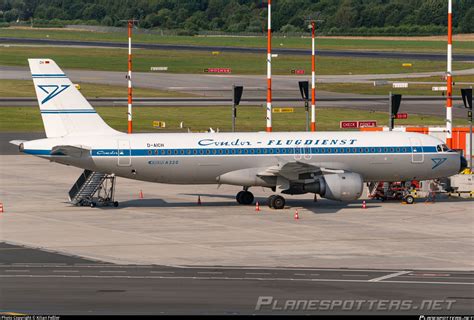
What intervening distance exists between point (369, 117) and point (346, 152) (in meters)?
52.8

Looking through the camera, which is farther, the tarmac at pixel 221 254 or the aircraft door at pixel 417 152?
the aircraft door at pixel 417 152

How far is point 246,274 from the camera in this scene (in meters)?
41.7

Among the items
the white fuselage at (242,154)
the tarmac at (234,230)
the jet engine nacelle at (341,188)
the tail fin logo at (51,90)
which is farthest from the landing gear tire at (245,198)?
the tail fin logo at (51,90)

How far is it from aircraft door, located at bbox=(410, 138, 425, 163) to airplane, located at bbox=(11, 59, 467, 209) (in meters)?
0.06

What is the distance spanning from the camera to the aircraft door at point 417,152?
2484 inches

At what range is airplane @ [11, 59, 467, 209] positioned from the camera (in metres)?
60.5

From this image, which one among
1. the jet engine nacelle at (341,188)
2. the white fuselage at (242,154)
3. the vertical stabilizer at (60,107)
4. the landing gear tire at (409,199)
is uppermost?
the vertical stabilizer at (60,107)

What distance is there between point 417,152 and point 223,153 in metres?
11.6

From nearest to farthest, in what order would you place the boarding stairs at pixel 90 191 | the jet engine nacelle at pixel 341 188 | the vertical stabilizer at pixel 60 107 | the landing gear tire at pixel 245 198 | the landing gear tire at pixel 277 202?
1. the jet engine nacelle at pixel 341 188
2. the vertical stabilizer at pixel 60 107
3. the landing gear tire at pixel 277 202
4. the boarding stairs at pixel 90 191
5. the landing gear tire at pixel 245 198

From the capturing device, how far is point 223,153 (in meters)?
61.6

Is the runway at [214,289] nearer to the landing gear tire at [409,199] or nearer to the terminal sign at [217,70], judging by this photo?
the landing gear tire at [409,199]

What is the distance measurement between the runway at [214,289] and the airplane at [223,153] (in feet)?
52.3

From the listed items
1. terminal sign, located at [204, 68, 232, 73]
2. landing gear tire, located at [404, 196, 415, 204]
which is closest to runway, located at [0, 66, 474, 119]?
terminal sign, located at [204, 68, 232, 73]

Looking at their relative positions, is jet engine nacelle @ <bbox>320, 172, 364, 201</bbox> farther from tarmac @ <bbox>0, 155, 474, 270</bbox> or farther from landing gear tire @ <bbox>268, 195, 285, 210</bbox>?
landing gear tire @ <bbox>268, 195, 285, 210</bbox>
